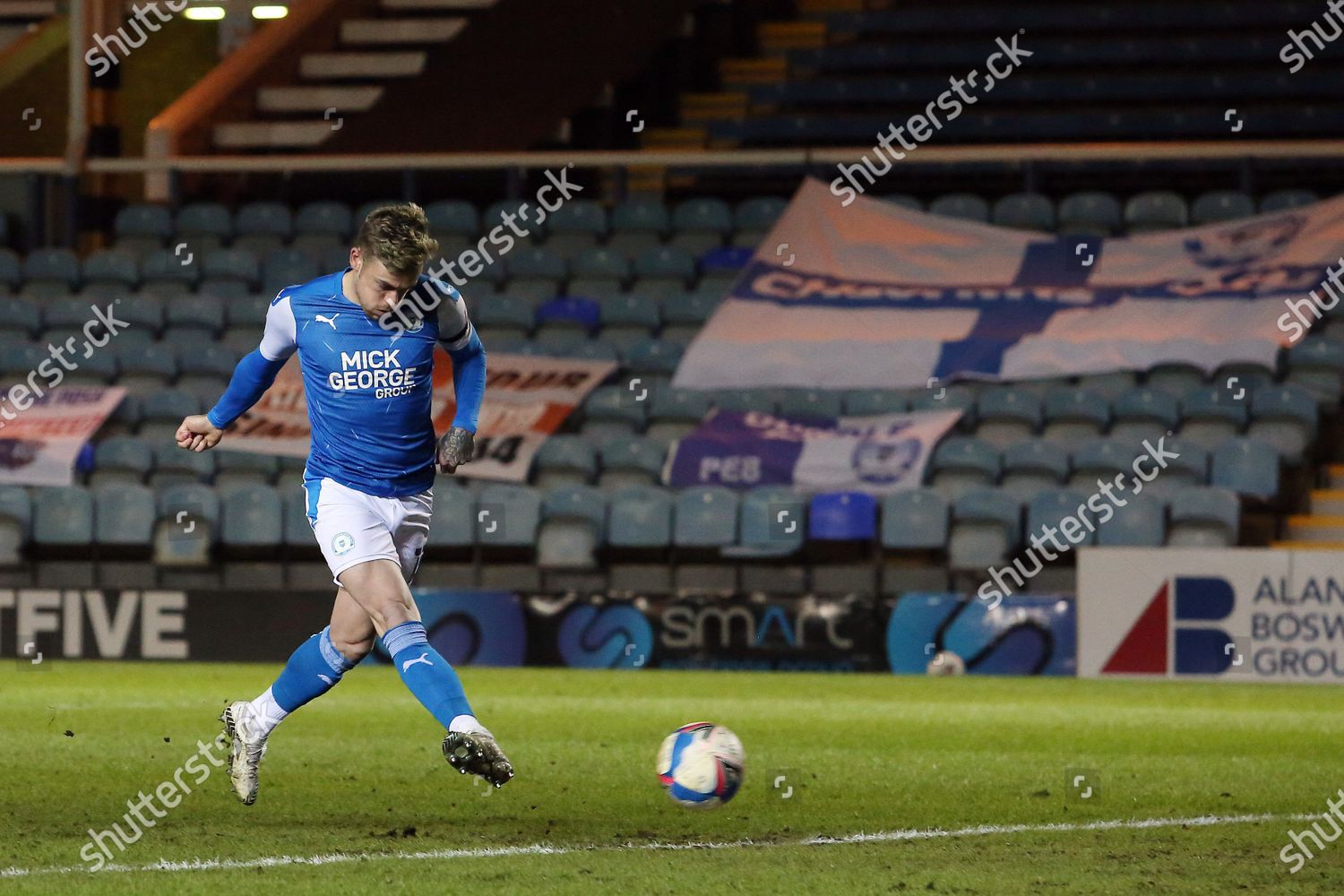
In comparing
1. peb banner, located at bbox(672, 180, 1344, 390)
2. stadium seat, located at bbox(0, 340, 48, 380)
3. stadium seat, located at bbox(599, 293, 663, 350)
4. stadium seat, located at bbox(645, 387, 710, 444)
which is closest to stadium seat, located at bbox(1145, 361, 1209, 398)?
peb banner, located at bbox(672, 180, 1344, 390)

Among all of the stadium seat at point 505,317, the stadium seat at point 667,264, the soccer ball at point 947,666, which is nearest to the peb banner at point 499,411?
the stadium seat at point 505,317

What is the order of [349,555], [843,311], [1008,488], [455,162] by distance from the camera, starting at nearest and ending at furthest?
[349,555] → [1008,488] → [843,311] → [455,162]

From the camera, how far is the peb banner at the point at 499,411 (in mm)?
14477

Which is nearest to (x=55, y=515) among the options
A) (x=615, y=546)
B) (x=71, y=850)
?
(x=615, y=546)

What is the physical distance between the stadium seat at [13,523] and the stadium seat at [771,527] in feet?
17.0

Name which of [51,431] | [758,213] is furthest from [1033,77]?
[51,431]

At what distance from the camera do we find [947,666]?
40.6 ft

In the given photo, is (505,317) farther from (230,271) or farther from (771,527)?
(771,527)

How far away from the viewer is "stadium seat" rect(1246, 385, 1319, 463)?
546 inches

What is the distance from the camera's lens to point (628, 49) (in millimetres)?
21766

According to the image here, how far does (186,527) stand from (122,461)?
137cm

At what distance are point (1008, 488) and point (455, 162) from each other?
268 inches

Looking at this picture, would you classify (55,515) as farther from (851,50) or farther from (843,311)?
(851,50)

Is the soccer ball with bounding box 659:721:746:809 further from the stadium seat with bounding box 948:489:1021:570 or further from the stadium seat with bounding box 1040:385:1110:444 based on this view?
the stadium seat with bounding box 1040:385:1110:444
